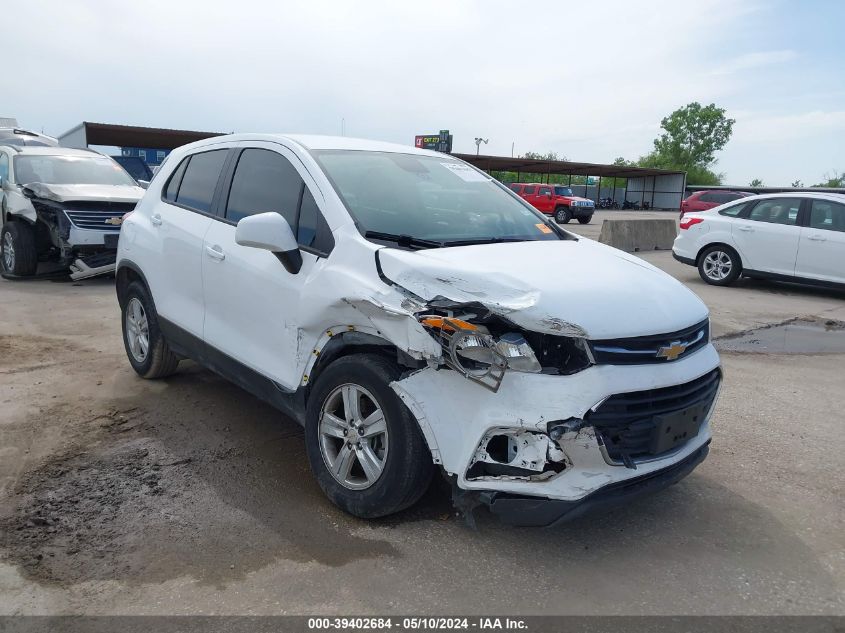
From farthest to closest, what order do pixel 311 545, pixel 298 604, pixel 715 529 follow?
pixel 715 529 → pixel 311 545 → pixel 298 604

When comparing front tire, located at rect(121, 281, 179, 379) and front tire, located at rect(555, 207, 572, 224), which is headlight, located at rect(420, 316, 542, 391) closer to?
front tire, located at rect(121, 281, 179, 379)

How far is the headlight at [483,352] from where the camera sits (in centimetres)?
272

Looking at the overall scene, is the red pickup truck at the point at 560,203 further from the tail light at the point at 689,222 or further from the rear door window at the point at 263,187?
the rear door window at the point at 263,187

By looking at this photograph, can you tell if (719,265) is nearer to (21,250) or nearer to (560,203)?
(21,250)

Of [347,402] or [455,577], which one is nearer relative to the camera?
[455,577]

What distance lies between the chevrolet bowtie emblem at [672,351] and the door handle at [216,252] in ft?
8.25

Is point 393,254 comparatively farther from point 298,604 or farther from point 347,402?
point 298,604

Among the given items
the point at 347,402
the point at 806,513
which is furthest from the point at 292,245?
the point at 806,513

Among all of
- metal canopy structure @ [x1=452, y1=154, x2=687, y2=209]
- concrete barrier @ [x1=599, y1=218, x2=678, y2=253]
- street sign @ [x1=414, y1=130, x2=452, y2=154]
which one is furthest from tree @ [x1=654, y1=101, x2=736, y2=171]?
concrete barrier @ [x1=599, y1=218, x2=678, y2=253]

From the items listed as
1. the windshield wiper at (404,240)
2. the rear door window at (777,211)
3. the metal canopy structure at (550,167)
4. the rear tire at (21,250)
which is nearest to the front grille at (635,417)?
the windshield wiper at (404,240)

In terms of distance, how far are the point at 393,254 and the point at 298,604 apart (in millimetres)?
1517

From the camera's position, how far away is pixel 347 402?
3238mm

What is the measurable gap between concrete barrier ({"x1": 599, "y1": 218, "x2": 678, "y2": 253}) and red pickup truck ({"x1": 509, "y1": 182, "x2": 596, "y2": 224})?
14.3 meters

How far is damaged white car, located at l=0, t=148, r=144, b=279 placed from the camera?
961 cm
